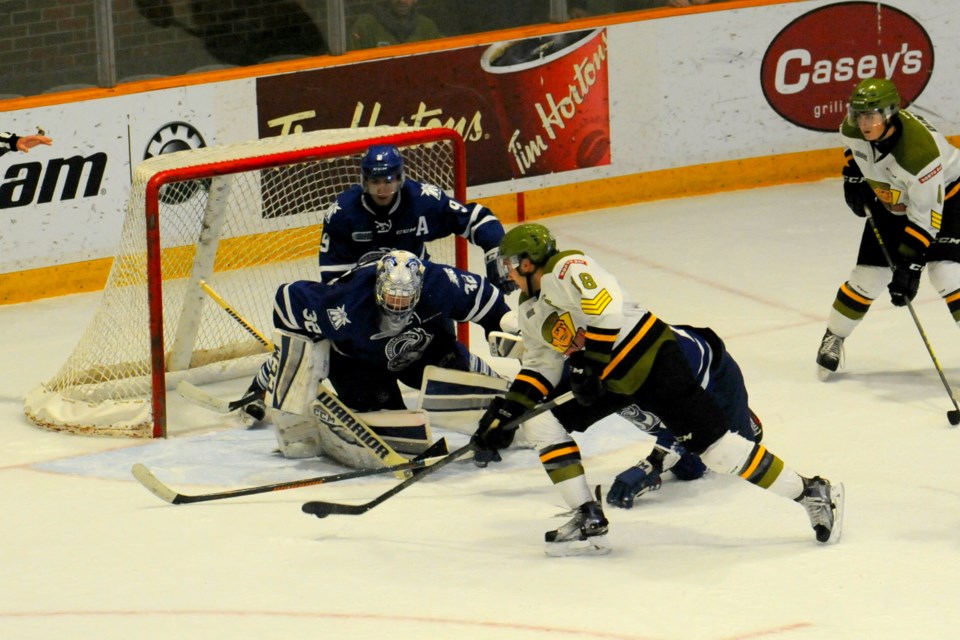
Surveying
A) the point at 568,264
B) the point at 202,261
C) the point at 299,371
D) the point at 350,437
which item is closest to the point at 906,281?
the point at 568,264

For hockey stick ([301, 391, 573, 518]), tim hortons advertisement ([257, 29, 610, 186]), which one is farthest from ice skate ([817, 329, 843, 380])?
tim hortons advertisement ([257, 29, 610, 186])

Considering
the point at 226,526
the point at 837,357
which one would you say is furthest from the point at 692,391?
the point at 837,357

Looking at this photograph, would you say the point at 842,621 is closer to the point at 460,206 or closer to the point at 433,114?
the point at 460,206

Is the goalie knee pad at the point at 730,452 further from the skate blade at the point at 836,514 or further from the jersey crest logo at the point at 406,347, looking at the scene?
the jersey crest logo at the point at 406,347

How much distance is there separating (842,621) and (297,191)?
3644 millimetres

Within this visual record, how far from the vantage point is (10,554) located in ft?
15.1

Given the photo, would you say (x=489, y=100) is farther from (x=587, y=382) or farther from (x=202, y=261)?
(x=587, y=382)

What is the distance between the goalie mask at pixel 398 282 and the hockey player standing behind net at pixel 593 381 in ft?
1.74

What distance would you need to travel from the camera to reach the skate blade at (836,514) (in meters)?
4.43

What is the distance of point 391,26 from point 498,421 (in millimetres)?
3705

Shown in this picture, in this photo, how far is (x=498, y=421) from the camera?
4.41 meters

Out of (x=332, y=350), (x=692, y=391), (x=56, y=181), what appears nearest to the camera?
(x=692, y=391)

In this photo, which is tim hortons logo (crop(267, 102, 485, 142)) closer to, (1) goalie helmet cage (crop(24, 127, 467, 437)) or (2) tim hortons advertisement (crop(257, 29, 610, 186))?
(2) tim hortons advertisement (crop(257, 29, 610, 186))

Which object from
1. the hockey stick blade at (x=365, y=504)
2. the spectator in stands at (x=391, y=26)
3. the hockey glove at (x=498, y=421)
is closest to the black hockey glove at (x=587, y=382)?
the hockey glove at (x=498, y=421)
